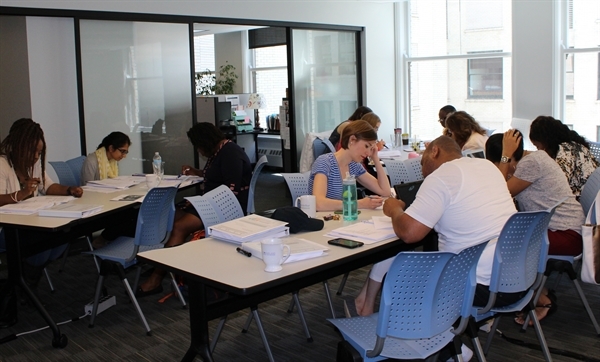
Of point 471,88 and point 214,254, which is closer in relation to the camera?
point 214,254

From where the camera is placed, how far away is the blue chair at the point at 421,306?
241 centimetres

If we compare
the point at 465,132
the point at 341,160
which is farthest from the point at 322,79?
the point at 341,160

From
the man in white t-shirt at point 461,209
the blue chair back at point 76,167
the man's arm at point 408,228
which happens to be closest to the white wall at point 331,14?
the blue chair back at point 76,167

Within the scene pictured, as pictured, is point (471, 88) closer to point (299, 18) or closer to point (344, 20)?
point (344, 20)

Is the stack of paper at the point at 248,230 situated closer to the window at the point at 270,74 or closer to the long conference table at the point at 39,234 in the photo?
the long conference table at the point at 39,234

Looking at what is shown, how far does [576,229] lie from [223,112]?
763 cm

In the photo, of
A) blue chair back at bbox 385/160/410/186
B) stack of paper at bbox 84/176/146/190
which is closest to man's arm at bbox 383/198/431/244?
blue chair back at bbox 385/160/410/186

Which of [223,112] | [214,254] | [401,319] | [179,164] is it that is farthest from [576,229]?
[223,112]

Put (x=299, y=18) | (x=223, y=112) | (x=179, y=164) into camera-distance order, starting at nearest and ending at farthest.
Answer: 1. (x=179, y=164)
2. (x=299, y=18)
3. (x=223, y=112)

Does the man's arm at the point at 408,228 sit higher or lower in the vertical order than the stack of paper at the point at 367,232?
higher

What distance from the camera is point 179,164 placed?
7504 millimetres

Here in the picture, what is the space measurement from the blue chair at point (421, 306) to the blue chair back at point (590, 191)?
1.89 meters

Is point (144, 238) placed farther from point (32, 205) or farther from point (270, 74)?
point (270, 74)

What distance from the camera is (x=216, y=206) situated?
3.77m
